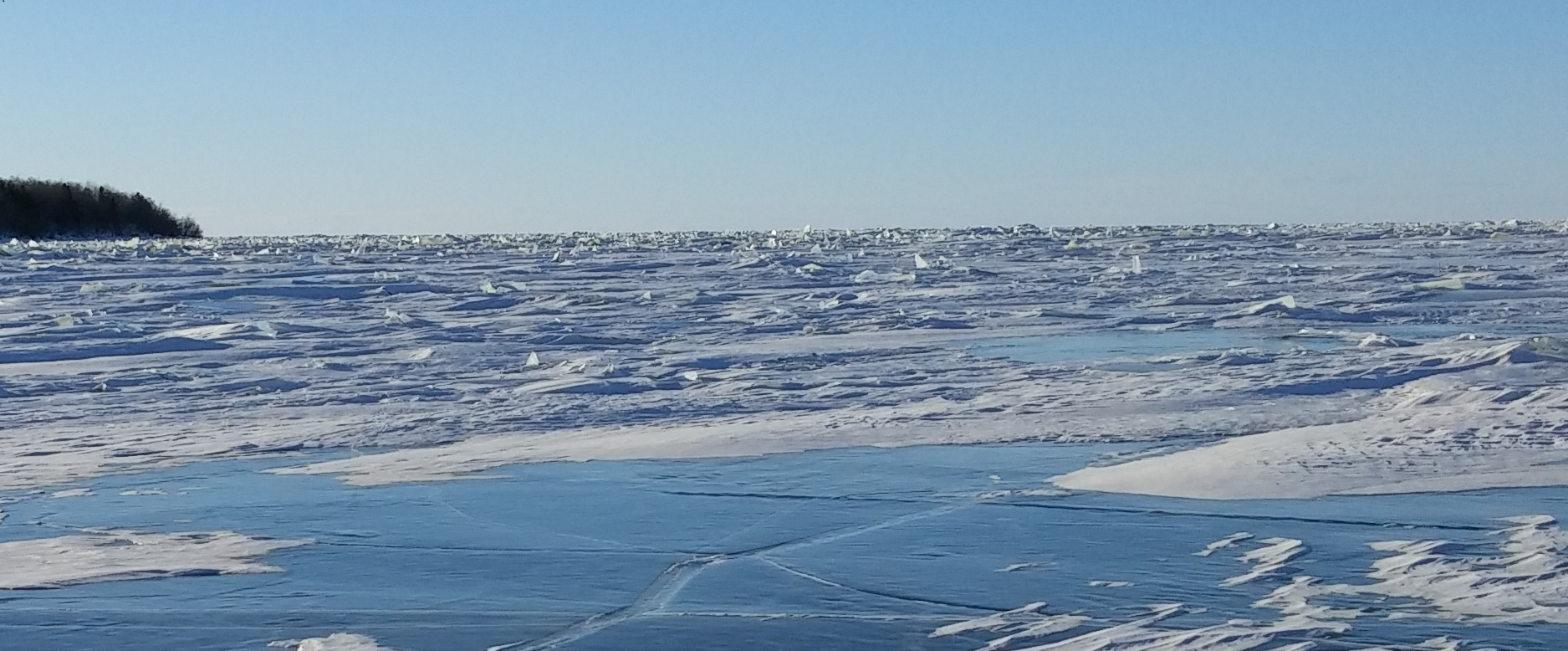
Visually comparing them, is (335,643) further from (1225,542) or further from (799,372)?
(799,372)

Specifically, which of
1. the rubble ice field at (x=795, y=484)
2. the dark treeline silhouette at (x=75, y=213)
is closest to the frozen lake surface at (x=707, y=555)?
the rubble ice field at (x=795, y=484)

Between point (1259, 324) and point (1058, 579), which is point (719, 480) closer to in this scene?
point (1058, 579)

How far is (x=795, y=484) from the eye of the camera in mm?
4633

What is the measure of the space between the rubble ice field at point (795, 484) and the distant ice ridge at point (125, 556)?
0.01 m

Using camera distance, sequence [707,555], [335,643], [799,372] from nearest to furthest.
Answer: [335,643]
[707,555]
[799,372]

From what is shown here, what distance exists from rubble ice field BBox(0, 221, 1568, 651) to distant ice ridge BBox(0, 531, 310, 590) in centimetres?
1

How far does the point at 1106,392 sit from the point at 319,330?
5.94m

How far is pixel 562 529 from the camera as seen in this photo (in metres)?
4.00

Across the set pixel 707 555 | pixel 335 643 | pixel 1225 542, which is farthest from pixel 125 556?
pixel 1225 542

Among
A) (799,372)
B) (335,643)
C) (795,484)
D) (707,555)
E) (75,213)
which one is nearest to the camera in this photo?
(335,643)

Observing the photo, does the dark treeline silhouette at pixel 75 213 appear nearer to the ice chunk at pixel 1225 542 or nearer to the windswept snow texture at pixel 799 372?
the windswept snow texture at pixel 799 372

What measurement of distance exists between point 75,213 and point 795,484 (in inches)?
1892

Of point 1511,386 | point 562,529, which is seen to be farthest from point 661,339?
point 562,529

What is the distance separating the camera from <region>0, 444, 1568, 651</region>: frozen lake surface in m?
3.03
